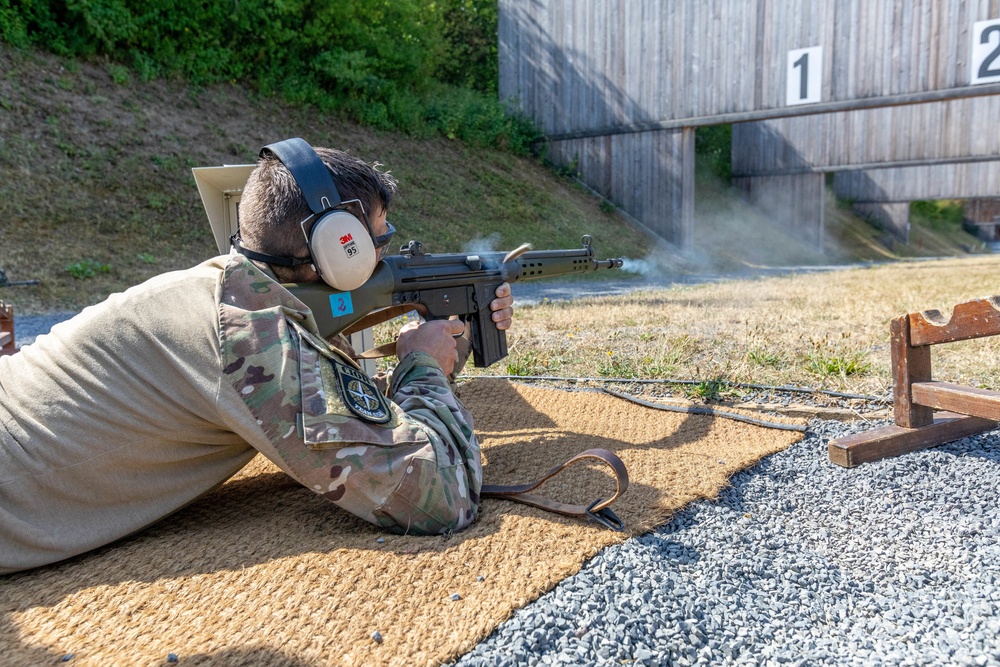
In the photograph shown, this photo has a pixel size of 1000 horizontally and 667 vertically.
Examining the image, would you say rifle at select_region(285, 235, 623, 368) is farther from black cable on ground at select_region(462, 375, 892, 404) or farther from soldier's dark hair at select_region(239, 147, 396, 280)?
black cable on ground at select_region(462, 375, 892, 404)

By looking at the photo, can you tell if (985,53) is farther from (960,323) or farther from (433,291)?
(433,291)

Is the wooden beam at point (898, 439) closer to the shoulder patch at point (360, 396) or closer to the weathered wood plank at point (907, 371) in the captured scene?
the weathered wood plank at point (907, 371)

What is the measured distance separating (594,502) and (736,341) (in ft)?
13.0

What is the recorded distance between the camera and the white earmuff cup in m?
2.29

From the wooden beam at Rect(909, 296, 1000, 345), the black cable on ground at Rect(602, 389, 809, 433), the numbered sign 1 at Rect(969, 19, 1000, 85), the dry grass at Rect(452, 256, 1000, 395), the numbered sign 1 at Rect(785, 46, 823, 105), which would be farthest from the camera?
the numbered sign 1 at Rect(785, 46, 823, 105)

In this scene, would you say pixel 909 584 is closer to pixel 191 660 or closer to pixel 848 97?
pixel 191 660

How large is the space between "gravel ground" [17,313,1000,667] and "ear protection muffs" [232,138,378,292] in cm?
121

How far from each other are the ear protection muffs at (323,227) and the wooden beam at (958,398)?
265cm

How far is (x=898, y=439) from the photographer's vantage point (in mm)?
3412

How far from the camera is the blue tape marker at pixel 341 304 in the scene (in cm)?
264

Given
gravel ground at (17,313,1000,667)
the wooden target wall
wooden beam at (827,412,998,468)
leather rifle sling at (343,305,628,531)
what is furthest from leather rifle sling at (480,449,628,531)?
the wooden target wall

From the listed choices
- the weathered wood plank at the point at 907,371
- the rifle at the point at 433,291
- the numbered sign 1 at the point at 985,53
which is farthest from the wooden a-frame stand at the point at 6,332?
the numbered sign 1 at the point at 985,53

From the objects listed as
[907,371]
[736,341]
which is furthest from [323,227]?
[736,341]

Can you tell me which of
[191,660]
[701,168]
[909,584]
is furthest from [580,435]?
[701,168]
